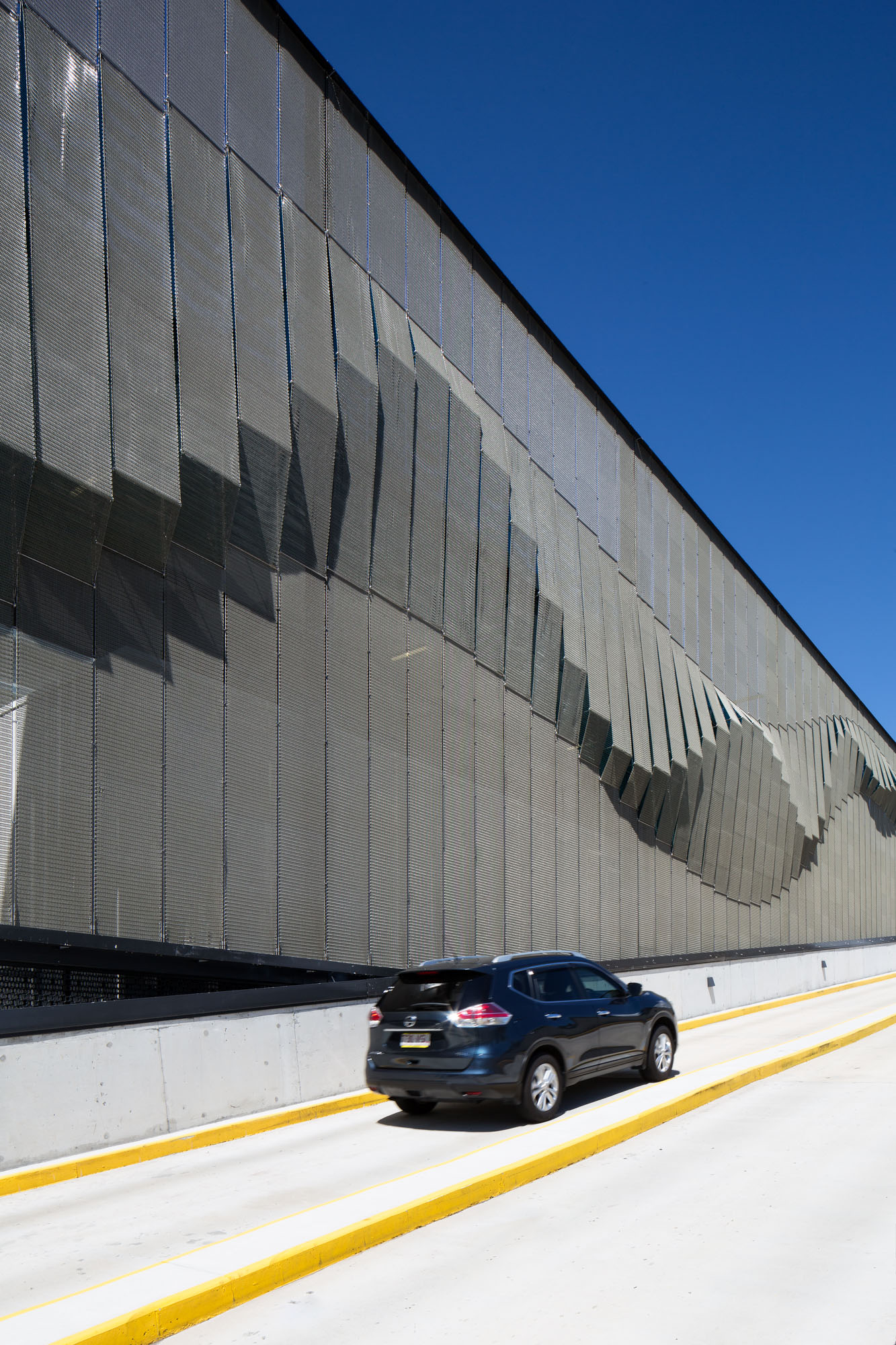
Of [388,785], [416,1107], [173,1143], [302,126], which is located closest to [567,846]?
[388,785]

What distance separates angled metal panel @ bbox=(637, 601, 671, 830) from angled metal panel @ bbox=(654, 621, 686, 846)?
166 mm

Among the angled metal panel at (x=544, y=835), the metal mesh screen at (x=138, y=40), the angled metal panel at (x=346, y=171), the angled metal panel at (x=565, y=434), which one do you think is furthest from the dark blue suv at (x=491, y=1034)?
the angled metal panel at (x=565, y=434)

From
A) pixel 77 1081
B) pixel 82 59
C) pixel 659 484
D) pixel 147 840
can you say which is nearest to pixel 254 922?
pixel 147 840

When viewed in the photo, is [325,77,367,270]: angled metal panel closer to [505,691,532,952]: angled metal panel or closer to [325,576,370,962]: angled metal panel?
[325,576,370,962]: angled metal panel

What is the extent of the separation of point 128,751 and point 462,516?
8.14 meters

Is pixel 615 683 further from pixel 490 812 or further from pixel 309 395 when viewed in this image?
pixel 309 395

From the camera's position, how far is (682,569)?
28266 millimetres

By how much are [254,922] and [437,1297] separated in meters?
7.57

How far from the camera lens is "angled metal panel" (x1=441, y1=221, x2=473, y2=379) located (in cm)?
1842

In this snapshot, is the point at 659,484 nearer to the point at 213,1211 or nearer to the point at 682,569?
the point at 682,569

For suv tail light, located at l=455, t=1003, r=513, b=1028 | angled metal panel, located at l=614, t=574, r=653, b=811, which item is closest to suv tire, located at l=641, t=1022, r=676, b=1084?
suv tail light, located at l=455, t=1003, r=513, b=1028

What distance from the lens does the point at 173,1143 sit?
377 inches

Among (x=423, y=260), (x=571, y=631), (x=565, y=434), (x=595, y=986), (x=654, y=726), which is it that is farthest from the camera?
(x=654, y=726)

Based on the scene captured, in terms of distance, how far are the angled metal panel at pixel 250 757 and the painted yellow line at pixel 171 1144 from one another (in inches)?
78.7
